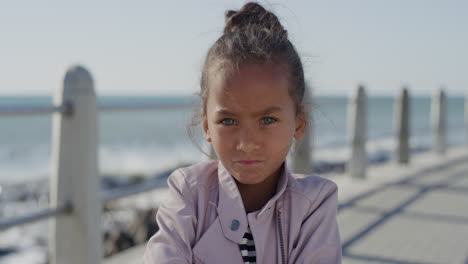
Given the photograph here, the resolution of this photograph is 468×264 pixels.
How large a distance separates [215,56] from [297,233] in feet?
1.85

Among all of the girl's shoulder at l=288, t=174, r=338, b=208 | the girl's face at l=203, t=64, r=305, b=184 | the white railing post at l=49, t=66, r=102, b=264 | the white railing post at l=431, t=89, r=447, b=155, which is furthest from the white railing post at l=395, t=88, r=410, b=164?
the girl's face at l=203, t=64, r=305, b=184

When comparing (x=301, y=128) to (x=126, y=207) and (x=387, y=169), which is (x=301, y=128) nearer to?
(x=387, y=169)

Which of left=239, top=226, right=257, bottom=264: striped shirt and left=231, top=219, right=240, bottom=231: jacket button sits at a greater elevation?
left=231, top=219, right=240, bottom=231: jacket button

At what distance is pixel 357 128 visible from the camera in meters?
6.89

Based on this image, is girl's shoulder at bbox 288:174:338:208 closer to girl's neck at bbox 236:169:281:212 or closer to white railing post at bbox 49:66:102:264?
girl's neck at bbox 236:169:281:212

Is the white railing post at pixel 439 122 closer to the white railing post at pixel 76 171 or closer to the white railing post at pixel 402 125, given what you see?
the white railing post at pixel 402 125

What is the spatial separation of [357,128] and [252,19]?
5222mm

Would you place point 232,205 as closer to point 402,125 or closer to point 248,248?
point 248,248

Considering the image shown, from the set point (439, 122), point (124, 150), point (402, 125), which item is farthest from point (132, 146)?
point (402, 125)

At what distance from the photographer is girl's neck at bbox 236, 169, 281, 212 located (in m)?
1.73

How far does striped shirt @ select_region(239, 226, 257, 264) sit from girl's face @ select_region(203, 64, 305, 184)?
0.50 ft

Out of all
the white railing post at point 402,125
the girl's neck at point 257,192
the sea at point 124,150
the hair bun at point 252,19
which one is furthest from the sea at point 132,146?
the girl's neck at point 257,192

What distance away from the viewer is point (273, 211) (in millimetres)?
1648

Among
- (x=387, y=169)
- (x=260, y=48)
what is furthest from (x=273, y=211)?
(x=387, y=169)
